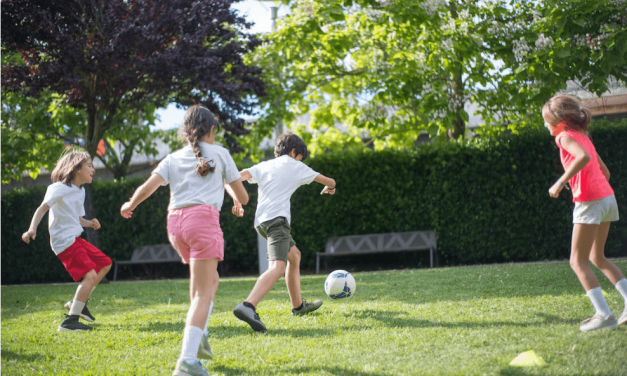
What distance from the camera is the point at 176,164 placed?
3.74 metres

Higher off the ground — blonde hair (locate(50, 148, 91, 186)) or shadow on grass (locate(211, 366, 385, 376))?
blonde hair (locate(50, 148, 91, 186))

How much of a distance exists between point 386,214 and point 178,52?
5520mm

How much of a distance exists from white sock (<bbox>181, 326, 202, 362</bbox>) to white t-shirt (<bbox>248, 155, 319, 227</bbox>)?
1949mm

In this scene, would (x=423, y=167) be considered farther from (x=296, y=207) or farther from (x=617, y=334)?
(x=617, y=334)

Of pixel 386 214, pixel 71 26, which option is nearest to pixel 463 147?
pixel 386 214

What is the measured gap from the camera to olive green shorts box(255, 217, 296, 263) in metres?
5.18

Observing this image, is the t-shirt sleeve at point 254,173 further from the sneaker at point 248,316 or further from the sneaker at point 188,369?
the sneaker at point 188,369

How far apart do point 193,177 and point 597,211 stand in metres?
2.89

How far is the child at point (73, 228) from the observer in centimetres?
587

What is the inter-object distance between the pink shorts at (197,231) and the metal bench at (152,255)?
10697mm

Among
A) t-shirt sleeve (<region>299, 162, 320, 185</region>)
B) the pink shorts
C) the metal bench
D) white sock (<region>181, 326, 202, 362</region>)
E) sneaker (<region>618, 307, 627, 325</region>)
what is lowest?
the metal bench

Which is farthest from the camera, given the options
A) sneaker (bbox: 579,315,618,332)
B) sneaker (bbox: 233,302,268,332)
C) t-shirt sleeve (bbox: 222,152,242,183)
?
sneaker (bbox: 233,302,268,332)

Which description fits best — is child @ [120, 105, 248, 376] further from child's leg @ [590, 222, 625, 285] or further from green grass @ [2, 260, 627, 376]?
child's leg @ [590, 222, 625, 285]

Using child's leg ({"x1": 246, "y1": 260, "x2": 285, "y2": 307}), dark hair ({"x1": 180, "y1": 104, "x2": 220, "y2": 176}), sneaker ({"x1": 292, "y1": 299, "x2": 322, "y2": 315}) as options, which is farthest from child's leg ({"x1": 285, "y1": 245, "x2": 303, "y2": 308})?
dark hair ({"x1": 180, "y1": 104, "x2": 220, "y2": 176})
